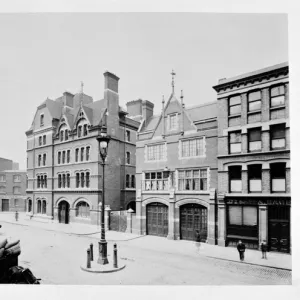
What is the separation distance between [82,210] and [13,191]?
2101 cm

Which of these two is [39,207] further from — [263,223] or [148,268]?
[263,223]

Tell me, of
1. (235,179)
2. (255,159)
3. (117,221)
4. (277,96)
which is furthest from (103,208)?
(277,96)

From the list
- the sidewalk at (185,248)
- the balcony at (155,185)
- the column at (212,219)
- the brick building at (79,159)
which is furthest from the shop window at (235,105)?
the brick building at (79,159)

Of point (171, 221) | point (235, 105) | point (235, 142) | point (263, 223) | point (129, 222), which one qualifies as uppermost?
point (235, 105)

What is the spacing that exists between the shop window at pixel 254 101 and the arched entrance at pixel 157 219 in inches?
336

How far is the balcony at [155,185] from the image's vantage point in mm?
17570

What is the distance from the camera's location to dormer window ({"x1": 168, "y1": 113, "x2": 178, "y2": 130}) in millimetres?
17328

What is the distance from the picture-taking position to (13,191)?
3797cm

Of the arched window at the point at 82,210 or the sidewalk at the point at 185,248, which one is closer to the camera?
the sidewalk at the point at 185,248

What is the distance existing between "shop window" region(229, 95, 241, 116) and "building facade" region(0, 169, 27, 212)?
3333cm

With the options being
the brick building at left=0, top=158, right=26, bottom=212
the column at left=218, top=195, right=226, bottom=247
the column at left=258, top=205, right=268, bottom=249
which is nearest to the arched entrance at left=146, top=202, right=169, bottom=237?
the column at left=218, top=195, right=226, bottom=247

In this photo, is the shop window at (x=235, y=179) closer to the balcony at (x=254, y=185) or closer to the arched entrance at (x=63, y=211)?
the balcony at (x=254, y=185)
